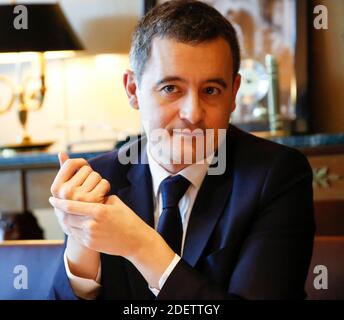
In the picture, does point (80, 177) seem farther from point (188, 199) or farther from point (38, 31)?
point (38, 31)

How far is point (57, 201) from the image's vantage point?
64cm

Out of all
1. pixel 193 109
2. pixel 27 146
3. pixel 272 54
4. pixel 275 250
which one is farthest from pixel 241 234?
pixel 27 146

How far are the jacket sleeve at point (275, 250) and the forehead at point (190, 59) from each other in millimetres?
149

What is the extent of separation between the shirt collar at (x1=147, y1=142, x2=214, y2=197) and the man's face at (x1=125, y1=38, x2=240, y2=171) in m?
0.04

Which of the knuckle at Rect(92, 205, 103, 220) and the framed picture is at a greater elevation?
the framed picture

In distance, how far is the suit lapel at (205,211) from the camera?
725mm

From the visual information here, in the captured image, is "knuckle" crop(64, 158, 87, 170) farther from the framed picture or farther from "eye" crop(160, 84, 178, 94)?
the framed picture

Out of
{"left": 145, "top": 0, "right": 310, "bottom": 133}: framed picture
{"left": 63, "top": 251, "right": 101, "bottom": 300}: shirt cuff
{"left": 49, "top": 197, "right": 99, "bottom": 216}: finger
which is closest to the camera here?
{"left": 49, "top": 197, "right": 99, "bottom": 216}: finger

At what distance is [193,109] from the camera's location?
0.67 metres

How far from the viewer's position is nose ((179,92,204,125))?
2.21 feet

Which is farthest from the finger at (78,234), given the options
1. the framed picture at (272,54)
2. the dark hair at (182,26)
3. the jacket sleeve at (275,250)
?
the framed picture at (272,54)

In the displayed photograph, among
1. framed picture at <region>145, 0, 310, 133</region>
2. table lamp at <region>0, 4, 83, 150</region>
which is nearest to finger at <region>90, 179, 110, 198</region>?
framed picture at <region>145, 0, 310, 133</region>

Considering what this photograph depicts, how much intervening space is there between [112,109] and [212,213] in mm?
1376

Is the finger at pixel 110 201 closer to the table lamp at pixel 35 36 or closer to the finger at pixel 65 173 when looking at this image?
the finger at pixel 65 173
